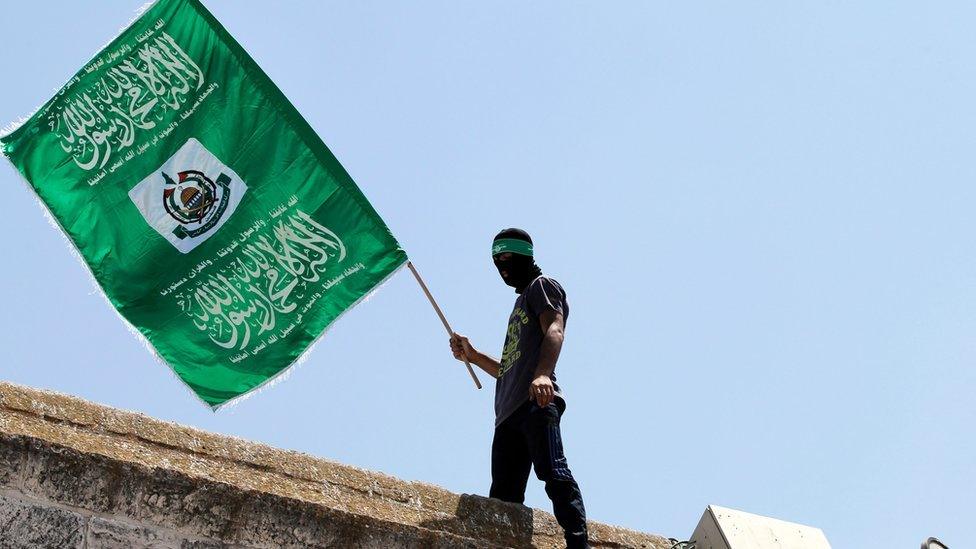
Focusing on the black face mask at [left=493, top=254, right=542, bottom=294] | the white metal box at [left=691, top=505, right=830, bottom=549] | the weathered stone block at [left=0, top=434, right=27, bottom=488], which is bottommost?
the white metal box at [left=691, top=505, right=830, bottom=549]

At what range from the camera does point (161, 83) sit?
6.80 m

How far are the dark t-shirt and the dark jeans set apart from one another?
0.07 meters

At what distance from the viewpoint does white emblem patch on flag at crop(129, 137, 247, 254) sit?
657cm

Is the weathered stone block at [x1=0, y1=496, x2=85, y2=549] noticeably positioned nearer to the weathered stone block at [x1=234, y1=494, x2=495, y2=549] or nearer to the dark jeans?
the weathered stone block at [x1=234, y1=494, x2=495, y2=549]

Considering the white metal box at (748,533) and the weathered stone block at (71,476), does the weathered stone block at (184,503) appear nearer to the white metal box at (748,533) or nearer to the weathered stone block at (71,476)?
the weathered stone block at (71,476)

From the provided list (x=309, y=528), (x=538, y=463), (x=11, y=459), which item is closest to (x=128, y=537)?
(x=11, y=459)

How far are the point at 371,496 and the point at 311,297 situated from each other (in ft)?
5.88

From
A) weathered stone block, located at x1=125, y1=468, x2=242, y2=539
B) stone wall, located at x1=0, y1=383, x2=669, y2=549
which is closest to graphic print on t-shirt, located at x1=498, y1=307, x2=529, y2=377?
stone wall, located at x1=0, y1=383, x2=669, y2=549

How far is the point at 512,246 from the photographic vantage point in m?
5.83

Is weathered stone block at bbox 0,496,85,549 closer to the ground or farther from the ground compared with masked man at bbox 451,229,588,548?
farther from the ground

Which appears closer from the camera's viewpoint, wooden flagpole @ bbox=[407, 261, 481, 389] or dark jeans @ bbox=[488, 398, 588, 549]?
dark jeans @ bbox=[488, 398, 588, 549]

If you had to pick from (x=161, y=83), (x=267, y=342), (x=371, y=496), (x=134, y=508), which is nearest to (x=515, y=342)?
(x=371, y=496)

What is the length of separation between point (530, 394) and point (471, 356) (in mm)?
1031

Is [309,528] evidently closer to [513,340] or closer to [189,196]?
[513,340]
